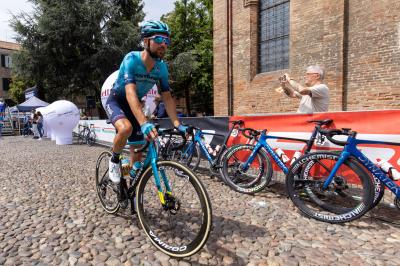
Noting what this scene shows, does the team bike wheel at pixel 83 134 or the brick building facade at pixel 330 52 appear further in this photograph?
the team bike wheel at pixel 83 134

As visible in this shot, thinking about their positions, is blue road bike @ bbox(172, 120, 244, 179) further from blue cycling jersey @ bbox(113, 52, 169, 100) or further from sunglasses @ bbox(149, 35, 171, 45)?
sunglasses @ bbox(149, 35, 171, 45)

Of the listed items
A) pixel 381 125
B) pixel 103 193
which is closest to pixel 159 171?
pixel 103 193

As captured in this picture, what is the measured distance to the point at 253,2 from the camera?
13.2 m

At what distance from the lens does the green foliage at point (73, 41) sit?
2342 cm

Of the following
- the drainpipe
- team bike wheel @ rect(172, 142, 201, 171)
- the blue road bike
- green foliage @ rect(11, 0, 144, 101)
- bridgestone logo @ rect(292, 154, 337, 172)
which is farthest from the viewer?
green foliage @ rect(11, 0, 144, 101)

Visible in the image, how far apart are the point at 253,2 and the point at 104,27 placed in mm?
15150

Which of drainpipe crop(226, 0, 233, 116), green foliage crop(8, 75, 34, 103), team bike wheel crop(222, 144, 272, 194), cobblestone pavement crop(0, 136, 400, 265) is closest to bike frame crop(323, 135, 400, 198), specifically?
cobblestone pavement crop(0, 136, 400, 265)

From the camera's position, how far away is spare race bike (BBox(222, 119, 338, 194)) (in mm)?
4895

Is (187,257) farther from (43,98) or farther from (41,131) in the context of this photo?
(43,98)

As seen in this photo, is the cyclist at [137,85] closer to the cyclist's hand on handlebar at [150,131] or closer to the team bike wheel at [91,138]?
the cyclist's hand on handlebar at [150,131]

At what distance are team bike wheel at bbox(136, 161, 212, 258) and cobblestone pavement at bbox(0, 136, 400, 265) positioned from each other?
15cm

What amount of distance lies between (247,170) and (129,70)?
270 centimetres

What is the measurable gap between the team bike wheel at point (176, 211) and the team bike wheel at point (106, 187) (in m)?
0.82

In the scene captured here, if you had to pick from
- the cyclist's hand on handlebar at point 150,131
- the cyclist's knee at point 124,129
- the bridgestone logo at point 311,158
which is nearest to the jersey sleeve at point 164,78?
the cyclist's knee at point 124,129
